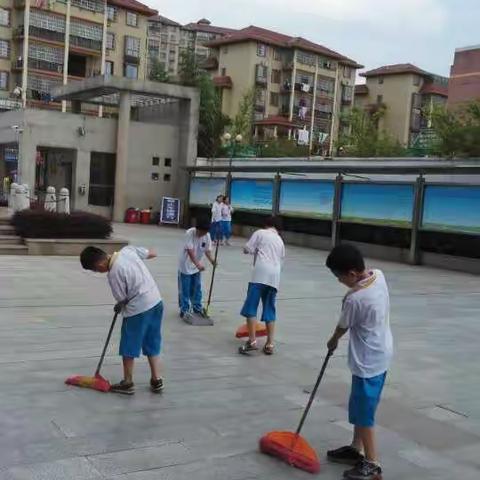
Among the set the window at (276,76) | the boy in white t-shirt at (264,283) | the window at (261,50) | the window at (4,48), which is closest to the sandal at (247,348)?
the boy in white t-shirt at (264,283)

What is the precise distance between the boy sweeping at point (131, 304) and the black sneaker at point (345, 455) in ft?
Answer: 5.95

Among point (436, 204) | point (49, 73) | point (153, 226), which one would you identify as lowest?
point (153, 226)

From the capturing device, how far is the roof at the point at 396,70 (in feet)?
243

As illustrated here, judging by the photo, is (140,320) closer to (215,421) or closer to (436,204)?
(215,421)

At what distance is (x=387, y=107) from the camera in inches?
3012

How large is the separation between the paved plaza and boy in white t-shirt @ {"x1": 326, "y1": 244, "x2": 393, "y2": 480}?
0.93ft

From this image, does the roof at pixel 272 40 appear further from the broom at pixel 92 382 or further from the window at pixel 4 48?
the broom at pixel 92 382

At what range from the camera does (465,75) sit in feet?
137

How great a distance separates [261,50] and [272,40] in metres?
1.61

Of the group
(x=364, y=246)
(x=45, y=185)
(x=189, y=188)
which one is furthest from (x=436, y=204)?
(x=45, y=185)

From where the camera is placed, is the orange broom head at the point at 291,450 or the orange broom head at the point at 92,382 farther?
the orange broom head at the point at 92,382

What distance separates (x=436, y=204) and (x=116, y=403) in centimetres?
1426

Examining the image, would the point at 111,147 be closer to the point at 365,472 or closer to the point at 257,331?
the point at 257,331

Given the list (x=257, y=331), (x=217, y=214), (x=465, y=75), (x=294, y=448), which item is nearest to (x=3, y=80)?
(x=465, y=75)
